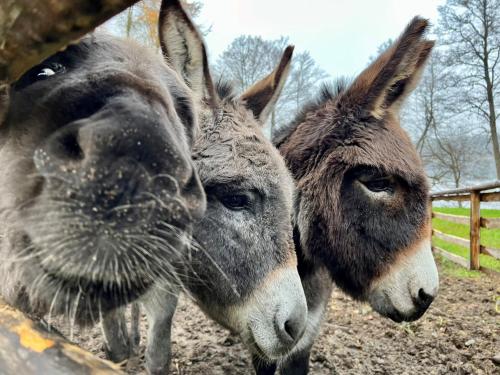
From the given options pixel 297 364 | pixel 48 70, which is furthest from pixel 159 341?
pixel 48 70

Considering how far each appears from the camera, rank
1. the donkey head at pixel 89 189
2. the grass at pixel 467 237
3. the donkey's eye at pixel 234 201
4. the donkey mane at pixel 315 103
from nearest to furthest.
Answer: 1. the donkey head at pixel 89 189
2. the donkey's eye at pixel 234 201
3. the donkey mane at pixel 315 103
4. the grass at pixel 467 237

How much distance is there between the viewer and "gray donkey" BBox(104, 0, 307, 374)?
1952 millimetres

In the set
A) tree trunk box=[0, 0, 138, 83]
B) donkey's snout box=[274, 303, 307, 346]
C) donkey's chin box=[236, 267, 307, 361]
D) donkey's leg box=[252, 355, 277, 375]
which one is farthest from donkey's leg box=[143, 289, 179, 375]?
tree trunk box=[0, 0, 138, 83]

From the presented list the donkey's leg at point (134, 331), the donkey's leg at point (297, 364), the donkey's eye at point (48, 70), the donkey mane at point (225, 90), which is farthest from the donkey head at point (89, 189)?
the donkey's leg at point (134, 331)

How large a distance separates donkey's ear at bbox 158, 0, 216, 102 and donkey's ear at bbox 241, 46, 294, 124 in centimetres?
48

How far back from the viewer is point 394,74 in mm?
2887

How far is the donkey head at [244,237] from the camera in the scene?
1.95m

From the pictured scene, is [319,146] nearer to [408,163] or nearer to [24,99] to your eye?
[408,163]

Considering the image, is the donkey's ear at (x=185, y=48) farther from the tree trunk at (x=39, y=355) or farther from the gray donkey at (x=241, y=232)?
the tree trunk at (x=39, y=355)

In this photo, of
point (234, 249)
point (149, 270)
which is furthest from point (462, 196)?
Answer: point (149, 270)

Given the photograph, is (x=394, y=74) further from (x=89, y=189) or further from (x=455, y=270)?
(x=455, y=270)

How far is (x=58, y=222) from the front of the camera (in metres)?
0.94

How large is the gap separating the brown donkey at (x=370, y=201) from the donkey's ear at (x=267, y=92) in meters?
0.39

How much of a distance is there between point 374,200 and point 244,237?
1.12m
